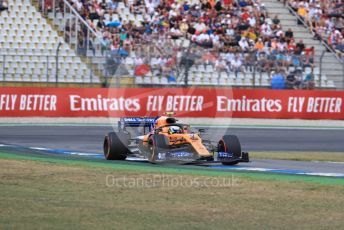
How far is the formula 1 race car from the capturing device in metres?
17.6

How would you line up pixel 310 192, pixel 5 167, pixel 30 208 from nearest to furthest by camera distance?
pixel 30 208 → pixel 310 192 → pixel 5 167

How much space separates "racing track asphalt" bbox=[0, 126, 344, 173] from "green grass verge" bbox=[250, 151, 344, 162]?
1.01 meters

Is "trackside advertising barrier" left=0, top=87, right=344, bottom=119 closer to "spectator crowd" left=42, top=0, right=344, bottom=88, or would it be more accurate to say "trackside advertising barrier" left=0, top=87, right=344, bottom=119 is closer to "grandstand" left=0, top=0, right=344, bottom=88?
"grandstand" left=0, top=0, right=344, bottom=88

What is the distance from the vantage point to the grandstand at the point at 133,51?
114 ft

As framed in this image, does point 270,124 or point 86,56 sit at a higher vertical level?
point 86,56

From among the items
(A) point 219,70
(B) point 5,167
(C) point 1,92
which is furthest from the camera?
(A) point 219,70

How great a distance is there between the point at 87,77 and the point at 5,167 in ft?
59.8

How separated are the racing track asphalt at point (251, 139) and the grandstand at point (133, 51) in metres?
3.29

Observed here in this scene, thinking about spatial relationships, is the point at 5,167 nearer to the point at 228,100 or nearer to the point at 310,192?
the point at 310,192

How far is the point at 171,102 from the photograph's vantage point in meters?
35.8

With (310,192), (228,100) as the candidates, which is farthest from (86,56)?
(310,192)

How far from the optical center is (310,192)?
1361 cm

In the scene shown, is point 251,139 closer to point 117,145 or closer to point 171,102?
point 171,102

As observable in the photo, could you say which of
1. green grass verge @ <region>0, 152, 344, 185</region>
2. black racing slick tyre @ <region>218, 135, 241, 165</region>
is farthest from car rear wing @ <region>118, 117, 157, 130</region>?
black racing slick tyre @ <region>218, 135, 241, 165</region>
